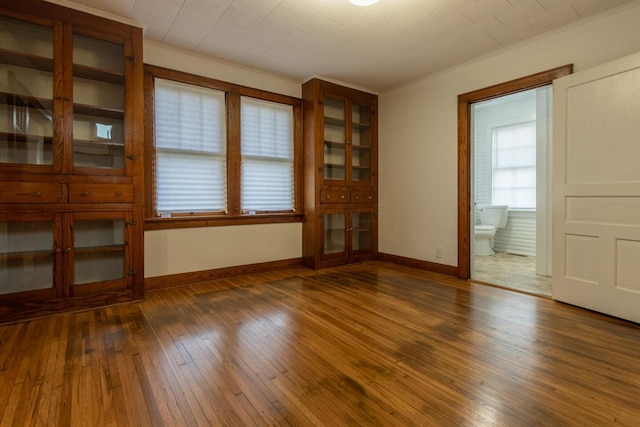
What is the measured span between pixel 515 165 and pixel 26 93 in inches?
260

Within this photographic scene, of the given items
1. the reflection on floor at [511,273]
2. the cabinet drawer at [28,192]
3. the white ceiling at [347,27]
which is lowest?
the reflection on floor at [511,273]

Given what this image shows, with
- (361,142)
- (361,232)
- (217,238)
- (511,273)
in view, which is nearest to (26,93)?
(217,238)

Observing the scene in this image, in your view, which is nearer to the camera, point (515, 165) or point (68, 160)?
point (68, 160)

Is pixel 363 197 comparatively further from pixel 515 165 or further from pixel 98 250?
pixel 98 250

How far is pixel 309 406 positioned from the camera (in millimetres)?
1442

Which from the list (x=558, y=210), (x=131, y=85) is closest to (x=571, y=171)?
(x=558, y=210)

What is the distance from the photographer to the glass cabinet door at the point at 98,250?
2.71 m

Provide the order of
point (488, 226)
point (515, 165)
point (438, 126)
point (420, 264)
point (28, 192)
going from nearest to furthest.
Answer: point (28, 192)
point (438, 126)
point (420, 264)
point (488, 226)
point (515, 165)

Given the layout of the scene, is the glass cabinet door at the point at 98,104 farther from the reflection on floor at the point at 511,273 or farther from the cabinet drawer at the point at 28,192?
the reflection on floor at the point at 511,273

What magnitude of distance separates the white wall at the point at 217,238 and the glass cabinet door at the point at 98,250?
0.44 meters

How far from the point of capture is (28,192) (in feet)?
8.08

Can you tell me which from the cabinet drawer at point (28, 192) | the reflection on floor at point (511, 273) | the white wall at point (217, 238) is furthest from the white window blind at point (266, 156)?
the reflection on floor at point (511, 273)

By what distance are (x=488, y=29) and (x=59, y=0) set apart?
375 cm

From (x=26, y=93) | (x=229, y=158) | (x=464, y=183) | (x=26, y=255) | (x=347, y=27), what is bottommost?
(x=26, y=255)
